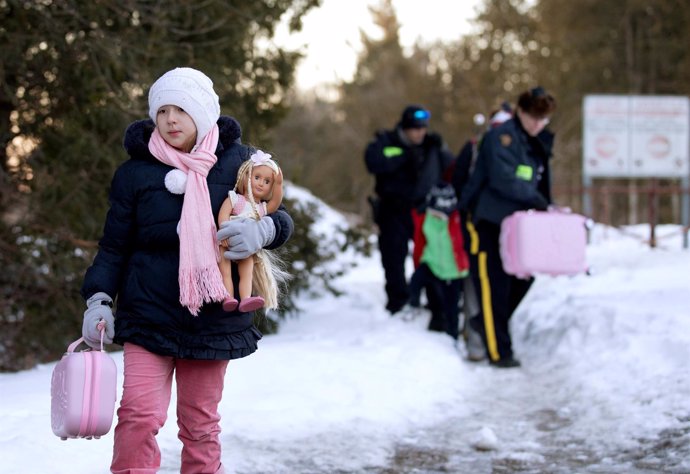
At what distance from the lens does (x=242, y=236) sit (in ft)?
11.5

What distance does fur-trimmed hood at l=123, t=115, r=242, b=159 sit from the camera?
3.70 metres

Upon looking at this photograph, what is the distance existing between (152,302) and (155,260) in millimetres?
151

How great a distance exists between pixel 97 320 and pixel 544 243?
439 cm

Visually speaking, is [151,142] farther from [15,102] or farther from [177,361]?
[15,102]

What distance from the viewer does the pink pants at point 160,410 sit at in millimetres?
3568

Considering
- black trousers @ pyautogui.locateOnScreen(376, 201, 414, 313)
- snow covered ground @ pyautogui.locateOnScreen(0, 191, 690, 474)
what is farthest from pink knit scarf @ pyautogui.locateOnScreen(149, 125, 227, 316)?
black trousers @ pyautogui.locateOnScreen(376, 201, 414, 313)

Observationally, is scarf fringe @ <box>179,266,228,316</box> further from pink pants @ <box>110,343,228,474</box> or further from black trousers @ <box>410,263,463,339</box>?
black trousers @ <box>410,263,463,339</box>

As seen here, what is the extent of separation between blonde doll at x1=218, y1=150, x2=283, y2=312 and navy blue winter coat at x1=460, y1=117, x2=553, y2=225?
4.00 meters

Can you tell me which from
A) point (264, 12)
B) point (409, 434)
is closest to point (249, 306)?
point (409, 434)

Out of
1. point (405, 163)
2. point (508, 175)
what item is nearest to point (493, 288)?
point (508, 175)

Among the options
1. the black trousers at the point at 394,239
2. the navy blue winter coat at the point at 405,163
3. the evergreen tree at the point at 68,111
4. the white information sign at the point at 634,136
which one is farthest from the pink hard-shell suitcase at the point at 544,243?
the white information sign at the point at 634,136

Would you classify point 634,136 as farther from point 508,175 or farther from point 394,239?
point 508,175

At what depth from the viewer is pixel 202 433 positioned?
3740 millimetres

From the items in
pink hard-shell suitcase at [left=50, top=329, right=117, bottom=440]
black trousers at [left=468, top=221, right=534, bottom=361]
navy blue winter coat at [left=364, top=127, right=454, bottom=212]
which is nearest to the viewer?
pink hard-shell suitcase at [left=50, top=329, right=117, bottom=440]
